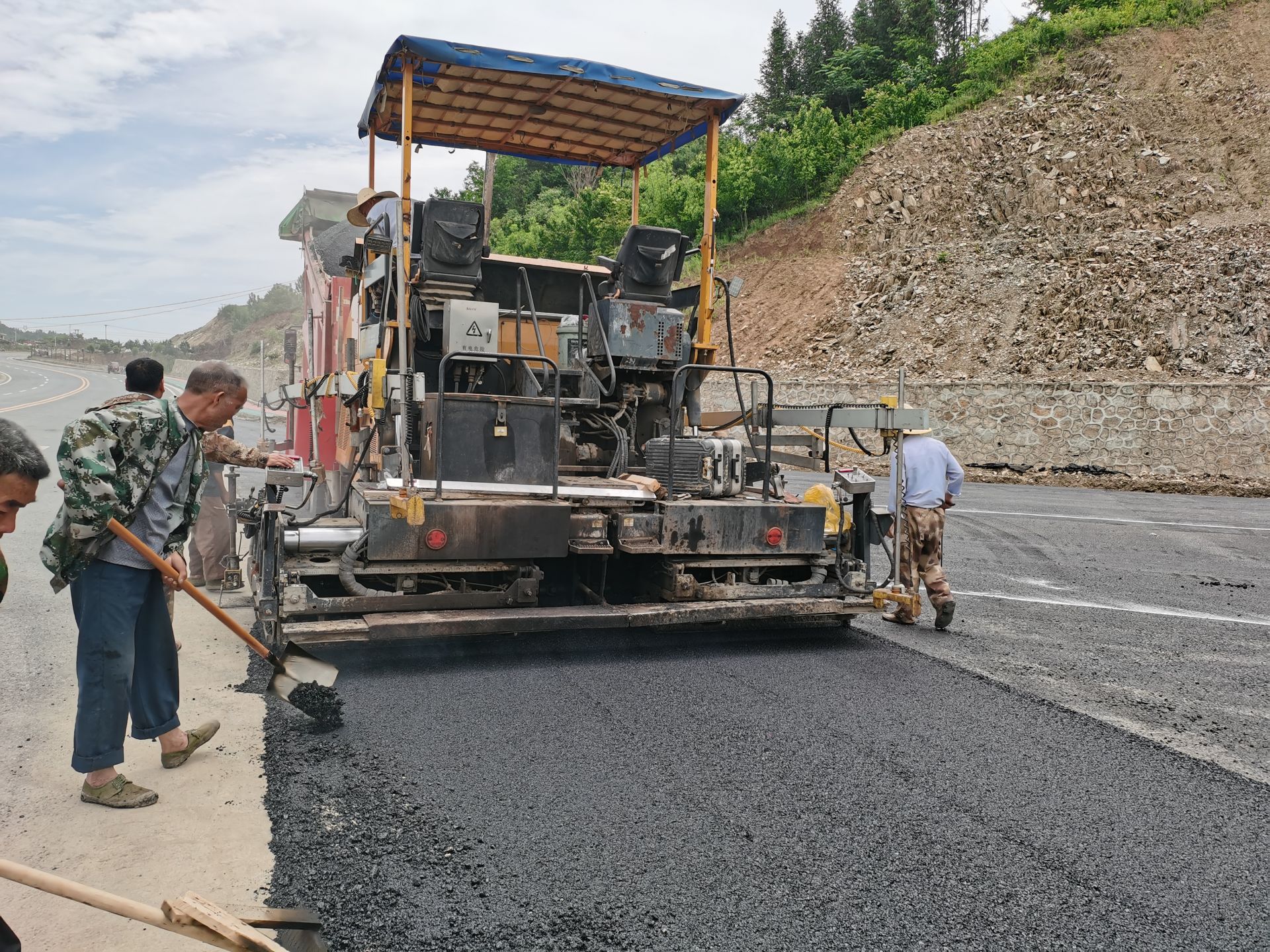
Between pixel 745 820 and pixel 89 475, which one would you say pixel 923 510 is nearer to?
pixel 745 820

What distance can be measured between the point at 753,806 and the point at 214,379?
2512mm

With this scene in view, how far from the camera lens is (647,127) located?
7.23m

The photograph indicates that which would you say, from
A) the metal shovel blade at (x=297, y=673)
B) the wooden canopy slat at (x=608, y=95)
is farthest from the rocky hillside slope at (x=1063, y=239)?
the metal shovel blade at (x=297, y=673)

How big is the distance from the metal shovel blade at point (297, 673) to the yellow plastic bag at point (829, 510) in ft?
10.3

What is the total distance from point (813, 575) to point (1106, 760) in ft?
7.75

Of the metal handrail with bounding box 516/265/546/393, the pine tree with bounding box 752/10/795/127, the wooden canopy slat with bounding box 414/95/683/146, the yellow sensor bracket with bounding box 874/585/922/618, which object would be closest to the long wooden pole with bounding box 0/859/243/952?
the metal handrail with bounding box 516/265/546/393

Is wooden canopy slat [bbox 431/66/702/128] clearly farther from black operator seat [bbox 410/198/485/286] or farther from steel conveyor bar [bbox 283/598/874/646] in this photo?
steel conveyor bar [bbox 283/598/874/646]

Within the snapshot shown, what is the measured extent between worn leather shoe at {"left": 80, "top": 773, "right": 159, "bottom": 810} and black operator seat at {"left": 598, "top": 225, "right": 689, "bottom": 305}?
4446 millimetres

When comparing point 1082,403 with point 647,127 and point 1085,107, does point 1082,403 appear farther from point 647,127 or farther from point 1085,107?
point 647,127

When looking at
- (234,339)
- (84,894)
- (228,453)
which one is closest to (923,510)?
(228,453)

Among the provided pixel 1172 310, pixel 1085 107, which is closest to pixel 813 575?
pixel 1172 310

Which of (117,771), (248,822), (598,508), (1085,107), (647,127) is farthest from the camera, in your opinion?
(1085,107)

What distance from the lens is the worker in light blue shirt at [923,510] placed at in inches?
256

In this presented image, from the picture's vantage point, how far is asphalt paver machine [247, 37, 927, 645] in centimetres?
508
